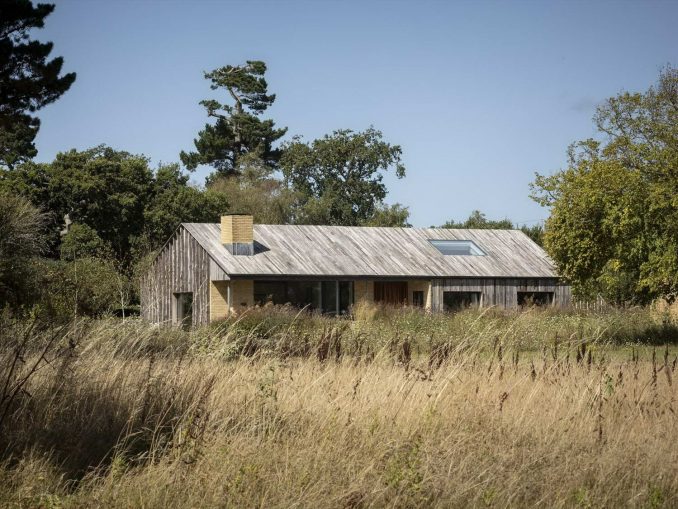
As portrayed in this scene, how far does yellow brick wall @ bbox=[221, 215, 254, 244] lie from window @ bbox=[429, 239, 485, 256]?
8.76m

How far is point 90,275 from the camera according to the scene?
34.4 meters

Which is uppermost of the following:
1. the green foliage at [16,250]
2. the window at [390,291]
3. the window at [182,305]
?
the green foliage at [16,250]

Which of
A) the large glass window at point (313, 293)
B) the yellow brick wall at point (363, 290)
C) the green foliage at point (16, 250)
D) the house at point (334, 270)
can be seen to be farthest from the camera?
the yellow brick wall at point (363, 290)

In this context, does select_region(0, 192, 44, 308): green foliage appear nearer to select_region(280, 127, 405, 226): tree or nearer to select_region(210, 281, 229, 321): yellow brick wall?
select_region(210, 281, 229, 321): yellow brick wall

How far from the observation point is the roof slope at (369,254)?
35.3m

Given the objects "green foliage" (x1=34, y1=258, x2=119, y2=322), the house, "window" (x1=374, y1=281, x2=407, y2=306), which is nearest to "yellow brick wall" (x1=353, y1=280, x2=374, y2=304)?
the house

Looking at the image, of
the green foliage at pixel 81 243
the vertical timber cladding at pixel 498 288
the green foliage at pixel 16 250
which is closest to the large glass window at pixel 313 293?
the vertical timber cladding at pixel 498 288

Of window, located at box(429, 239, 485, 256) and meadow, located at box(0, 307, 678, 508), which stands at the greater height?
window, located at box(429, 239, 485, 256)

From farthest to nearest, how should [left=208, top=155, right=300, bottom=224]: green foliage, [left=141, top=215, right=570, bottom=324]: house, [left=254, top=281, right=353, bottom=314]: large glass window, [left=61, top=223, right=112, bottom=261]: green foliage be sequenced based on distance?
[left=208, top=155, right=300, bottom=224]: green foliage, [left=61, top=223, right=112, bottom=261]: green foliage, [left=254, top=281, right=353, bottom=314]: large glass window, [left=141, top=215, right=570, bottom=324]: house

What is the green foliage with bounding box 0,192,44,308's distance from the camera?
2407 centimetres

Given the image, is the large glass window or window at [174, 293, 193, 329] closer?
the large glass window

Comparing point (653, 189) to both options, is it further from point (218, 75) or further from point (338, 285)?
point (218, 75)

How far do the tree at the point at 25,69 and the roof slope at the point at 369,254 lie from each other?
56.3ft

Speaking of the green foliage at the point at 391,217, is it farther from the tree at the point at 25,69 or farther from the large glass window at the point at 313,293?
the tree at the point at 25,69
